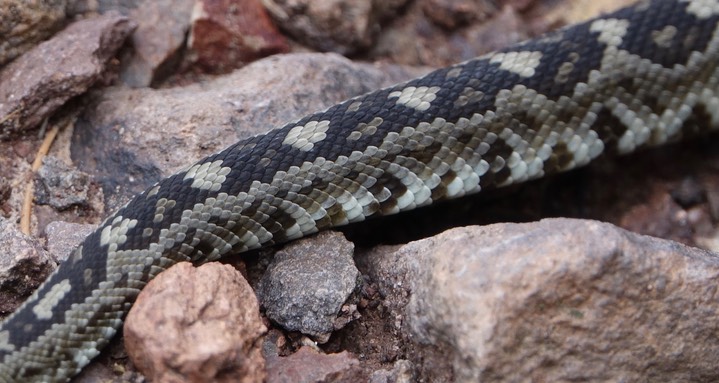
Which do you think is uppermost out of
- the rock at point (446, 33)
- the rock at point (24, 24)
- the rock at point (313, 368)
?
the rock at point (24, 24)

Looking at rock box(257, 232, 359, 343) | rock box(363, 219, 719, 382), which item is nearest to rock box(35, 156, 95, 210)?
rock box(257, 232, 359, 343)

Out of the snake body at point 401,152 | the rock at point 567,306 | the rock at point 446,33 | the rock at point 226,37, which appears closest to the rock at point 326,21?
the rock at point 226,37

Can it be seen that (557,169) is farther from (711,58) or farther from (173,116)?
(173,116)

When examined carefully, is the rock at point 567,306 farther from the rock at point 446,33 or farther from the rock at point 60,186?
the rock at point 446,33

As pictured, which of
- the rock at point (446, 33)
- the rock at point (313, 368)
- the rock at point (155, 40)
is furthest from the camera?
the rock at point (446, 33)

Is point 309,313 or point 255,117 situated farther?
point 255,117

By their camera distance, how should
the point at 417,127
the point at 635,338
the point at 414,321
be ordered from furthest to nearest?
1. the point at 417,127
2. the point at 414,321
3. the point at 635,338

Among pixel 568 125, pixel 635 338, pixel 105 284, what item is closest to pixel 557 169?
pixel 568 125
